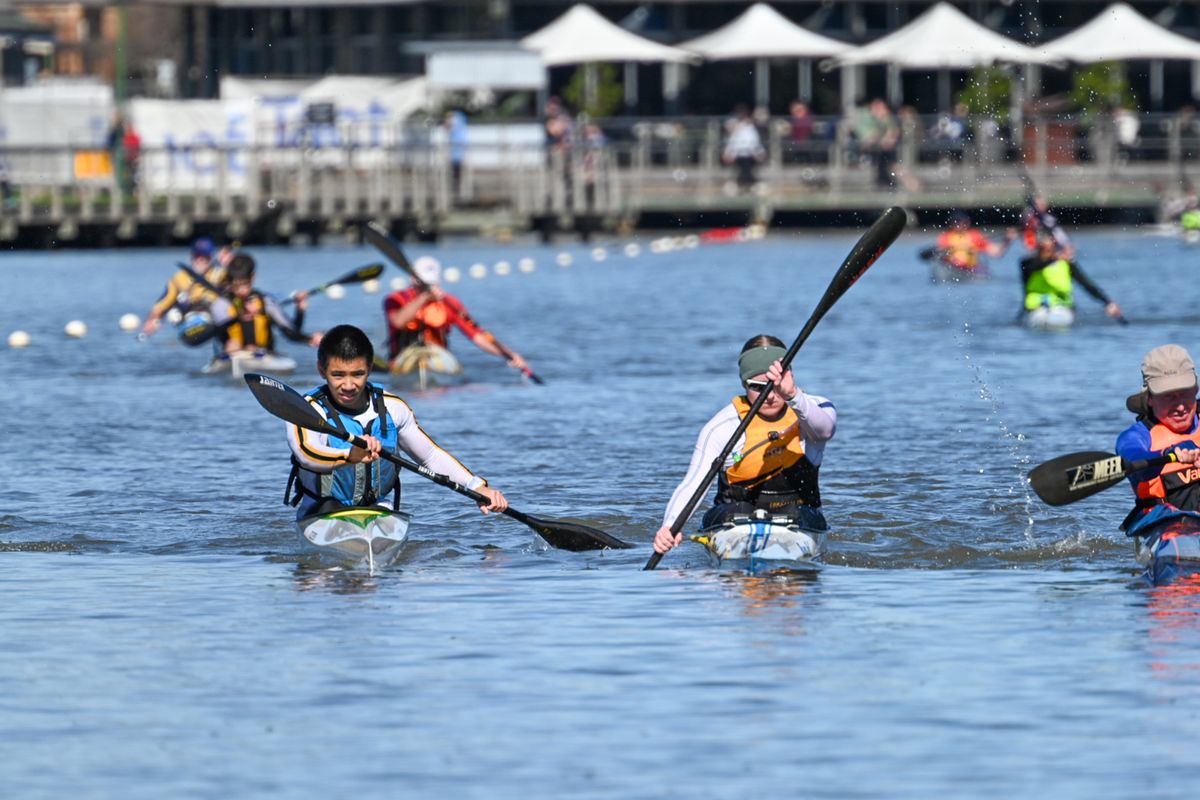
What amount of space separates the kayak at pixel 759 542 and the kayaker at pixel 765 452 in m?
0.08

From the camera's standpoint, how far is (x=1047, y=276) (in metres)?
31.9

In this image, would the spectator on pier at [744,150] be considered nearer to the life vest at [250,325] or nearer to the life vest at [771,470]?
the life vest at [250,325]

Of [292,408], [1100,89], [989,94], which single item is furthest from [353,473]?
[1100,89]

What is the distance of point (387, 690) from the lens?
11164 mm

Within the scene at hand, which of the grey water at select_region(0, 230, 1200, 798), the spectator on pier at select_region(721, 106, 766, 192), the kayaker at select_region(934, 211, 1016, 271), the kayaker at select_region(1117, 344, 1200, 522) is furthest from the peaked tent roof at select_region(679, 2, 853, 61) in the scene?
the kayaker at select_region(1117, 344, 1200, 522)

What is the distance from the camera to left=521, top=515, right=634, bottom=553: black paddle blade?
1493 cm

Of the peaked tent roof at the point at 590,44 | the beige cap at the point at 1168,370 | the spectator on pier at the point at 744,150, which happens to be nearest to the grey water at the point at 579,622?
the beige cap at the point at 1168,370


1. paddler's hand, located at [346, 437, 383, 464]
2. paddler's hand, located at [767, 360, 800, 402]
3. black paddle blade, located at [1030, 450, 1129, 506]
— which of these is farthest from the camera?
paddler's hand, located at [346, 437, 383, 464]

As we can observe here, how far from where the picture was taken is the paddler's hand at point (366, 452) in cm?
1362

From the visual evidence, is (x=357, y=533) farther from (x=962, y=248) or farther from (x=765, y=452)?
(x=962, y=248)

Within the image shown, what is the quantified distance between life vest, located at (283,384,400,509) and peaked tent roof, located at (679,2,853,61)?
4311cm

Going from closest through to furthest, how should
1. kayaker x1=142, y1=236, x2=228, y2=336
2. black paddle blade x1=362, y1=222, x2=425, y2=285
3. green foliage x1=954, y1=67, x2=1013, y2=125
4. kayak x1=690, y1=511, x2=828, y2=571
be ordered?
kayak x1=690, y1=511, x2=828, y2=571 < black paddle blade x1=362, y1=222, x2=425, y2=285 < kayaker x1=142, y1=236, x2=228, y2=336 < green foliage x1=954, y1=67, x2=1013, y2=125

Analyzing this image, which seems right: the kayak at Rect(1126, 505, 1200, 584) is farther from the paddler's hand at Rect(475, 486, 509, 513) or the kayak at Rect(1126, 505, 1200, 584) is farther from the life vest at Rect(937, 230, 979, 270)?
the life vest at Rect(937, 230, 979, 270)

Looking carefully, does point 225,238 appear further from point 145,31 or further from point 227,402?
point 145,31
